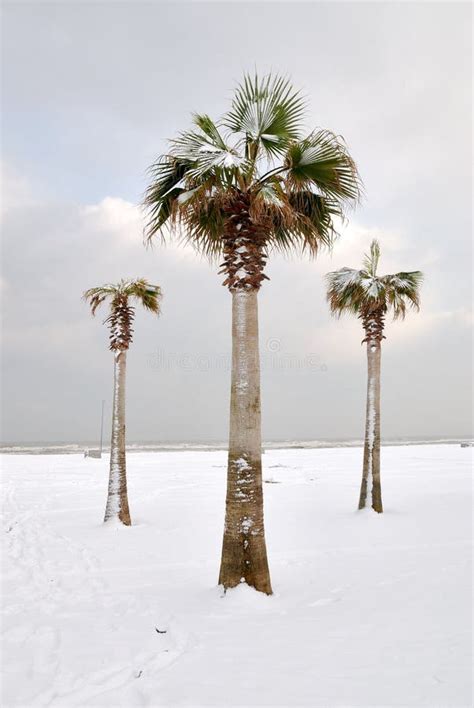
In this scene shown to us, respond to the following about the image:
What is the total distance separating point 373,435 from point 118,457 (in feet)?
25.9

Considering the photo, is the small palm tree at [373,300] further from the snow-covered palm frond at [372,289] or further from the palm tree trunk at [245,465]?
the palm tree trunk at [245,465]

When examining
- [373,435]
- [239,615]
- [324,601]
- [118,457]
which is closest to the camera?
[239,615]

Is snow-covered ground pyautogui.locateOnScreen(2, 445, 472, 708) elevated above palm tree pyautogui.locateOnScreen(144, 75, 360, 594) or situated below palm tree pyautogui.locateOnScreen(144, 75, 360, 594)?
below

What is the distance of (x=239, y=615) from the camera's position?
21.0 feet

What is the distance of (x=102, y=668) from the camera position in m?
4.93

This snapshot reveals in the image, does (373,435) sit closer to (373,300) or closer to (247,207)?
(373,300)

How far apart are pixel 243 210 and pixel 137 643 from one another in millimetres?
6373

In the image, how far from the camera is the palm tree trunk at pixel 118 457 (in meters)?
13.9

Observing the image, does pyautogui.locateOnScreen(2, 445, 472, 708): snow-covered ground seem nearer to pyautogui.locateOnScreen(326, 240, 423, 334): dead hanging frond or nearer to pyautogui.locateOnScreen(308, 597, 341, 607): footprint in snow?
pyautogui.locateOnScreen(308, 597, 341, 607): footprint in snow

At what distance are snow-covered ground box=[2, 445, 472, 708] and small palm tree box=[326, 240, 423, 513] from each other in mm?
2677

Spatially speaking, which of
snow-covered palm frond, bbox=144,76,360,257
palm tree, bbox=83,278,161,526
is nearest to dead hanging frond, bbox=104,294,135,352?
palm tree, bbox=83,278,161,526

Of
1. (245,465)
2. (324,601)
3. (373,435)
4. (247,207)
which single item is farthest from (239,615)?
(373,435)

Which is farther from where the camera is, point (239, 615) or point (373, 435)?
point (373, 435)

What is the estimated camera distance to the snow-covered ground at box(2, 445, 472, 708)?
446 cm
